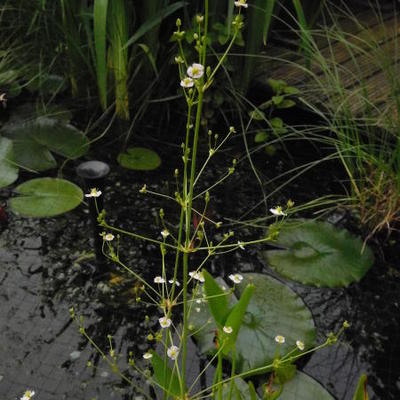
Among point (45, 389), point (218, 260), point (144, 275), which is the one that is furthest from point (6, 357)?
point (218, 260)

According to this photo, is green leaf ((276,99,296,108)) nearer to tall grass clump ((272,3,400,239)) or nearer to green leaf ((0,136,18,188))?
tall grass clump ((272,3,400,239))

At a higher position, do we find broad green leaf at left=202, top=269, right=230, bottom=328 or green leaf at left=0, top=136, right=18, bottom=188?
broad green leaf at left=202, top=269, right=230, bottom=328

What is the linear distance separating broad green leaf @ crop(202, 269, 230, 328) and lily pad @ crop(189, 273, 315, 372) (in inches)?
14.0

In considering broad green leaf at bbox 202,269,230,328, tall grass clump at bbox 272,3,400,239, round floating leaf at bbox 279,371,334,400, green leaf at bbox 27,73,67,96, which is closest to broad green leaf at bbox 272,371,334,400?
round floating leaf at bbox 279,371,334,400

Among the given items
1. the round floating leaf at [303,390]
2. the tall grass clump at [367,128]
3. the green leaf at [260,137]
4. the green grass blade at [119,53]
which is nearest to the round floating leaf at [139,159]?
the green grass blade at [119,53]

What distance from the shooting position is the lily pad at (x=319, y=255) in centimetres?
183

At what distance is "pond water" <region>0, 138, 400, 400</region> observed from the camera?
5.12 ft

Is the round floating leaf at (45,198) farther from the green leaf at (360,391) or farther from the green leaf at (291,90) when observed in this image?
the green leaf at (360,391)

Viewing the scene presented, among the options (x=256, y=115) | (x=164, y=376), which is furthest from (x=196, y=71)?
(x=256, y=115)

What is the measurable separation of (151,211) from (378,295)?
791 mm

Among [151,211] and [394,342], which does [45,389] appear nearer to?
[151,211]

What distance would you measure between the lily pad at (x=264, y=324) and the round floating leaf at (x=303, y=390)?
0.08 m

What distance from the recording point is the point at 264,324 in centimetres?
165

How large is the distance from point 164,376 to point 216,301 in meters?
0.22
